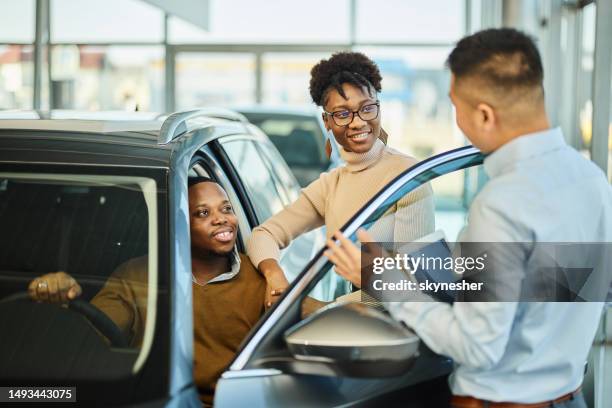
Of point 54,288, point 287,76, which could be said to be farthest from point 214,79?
point 54,288

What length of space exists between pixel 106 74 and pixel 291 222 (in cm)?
1228

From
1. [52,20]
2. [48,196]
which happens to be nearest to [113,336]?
[48,196]

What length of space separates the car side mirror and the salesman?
0.16 ft

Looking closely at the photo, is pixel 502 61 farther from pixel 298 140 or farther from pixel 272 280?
pixel 298 140

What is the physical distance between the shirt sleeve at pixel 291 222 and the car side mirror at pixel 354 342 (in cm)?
94

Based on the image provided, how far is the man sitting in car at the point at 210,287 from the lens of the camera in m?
2.27

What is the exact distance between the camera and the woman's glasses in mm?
2736

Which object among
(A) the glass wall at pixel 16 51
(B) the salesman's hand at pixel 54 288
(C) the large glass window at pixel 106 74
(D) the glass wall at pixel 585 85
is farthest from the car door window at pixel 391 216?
(C) the large glass window at pixel 106 74

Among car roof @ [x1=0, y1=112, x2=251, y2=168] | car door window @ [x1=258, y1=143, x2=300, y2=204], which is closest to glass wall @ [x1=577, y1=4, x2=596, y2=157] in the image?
car door window @ [x1=258, y1=143, x2=300, y2=204]

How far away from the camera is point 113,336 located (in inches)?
86.2

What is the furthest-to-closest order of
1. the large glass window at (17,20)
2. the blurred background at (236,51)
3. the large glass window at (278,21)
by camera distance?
the large glass window at (278,21) < the blurred background at (236,51) < the large glass window at (17,20)

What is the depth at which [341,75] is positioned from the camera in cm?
284

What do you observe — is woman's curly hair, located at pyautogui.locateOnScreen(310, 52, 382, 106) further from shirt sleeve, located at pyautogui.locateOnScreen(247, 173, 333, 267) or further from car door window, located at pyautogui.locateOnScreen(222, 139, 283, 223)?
car door window, located at pyautogui.locateOnScreen(222, 139, 283, 223)

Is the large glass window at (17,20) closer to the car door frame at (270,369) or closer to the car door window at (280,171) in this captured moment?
the car door window at (280,171)
